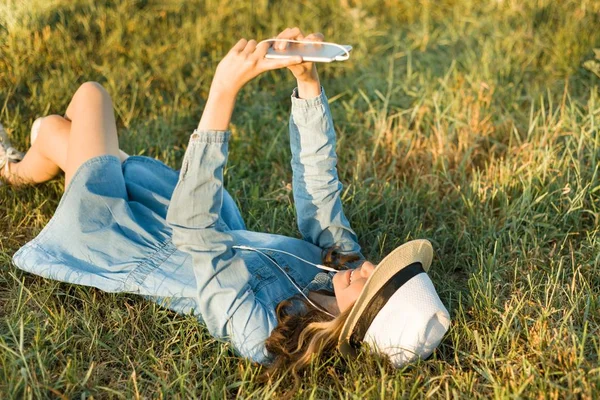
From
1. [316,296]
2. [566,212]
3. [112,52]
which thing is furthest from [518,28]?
[316,296]

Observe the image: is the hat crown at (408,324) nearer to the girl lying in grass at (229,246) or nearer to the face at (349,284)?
the girl lying in grass at (229,246)

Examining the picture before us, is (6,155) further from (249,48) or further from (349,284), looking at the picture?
(349,284)

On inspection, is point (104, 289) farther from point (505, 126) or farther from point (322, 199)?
point (505, 126)

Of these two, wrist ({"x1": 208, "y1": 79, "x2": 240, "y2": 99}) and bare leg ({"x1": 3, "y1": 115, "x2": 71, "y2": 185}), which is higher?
wrist ({"x1": 208, "y1": 79, "x2": 240, "y2": 99})

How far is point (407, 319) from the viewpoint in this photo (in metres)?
2.31

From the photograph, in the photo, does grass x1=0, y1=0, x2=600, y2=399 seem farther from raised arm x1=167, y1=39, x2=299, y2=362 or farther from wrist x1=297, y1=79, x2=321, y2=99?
wrist x1=297, y1=79, x2=321, y2=99

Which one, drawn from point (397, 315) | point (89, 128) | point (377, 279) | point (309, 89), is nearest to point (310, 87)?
point (309, 89)

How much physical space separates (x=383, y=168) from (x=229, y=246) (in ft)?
4.68

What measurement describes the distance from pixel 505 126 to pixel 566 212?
76 cm

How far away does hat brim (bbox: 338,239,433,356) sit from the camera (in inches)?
90.8

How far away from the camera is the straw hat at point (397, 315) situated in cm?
231

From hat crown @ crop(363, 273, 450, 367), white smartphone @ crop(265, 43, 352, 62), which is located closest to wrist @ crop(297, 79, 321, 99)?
white smartphone @ crop(265, 43, 352, 62)

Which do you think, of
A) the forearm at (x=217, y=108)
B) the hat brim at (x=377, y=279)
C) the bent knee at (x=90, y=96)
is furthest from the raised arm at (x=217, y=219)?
the bent knee at (x=90, y=96)

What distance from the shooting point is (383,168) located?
3.63 metres
